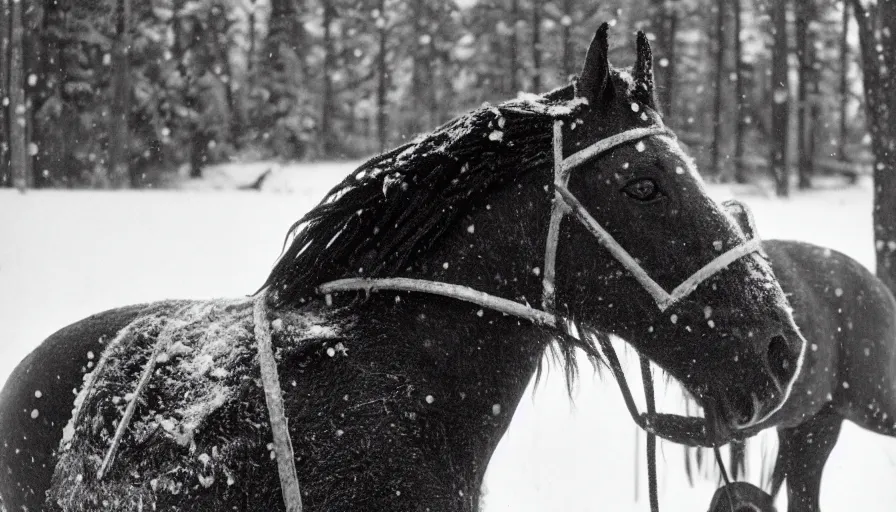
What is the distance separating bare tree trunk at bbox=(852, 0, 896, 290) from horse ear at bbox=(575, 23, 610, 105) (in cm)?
545

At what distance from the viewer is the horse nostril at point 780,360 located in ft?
5.73

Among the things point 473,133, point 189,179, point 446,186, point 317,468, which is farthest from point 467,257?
point 189,179

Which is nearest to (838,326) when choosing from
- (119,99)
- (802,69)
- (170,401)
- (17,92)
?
(170,401)

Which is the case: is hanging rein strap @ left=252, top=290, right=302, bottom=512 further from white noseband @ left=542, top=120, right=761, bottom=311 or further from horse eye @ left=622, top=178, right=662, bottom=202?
horse eye @ left=622, top=178, right=662, bottom=202

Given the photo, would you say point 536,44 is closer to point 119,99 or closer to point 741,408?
point 119,99

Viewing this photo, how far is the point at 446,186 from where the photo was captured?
196cm

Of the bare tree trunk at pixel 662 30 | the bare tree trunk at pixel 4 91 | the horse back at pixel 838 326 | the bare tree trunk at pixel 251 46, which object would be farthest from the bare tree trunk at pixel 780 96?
the bare tree trunk at pixel 251 46

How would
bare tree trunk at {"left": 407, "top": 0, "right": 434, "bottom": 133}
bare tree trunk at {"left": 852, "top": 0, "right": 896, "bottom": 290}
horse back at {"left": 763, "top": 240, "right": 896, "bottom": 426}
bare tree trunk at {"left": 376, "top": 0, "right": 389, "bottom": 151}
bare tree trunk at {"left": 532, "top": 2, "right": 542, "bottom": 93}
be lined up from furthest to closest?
bare tree trunk at {"left": 407, "top": 0, "right": 434, "bottom": 133} < bare tree trunk at {"left": 376, "top": 0, "right": 389, "bottom": 151} < bare tree trunk at {"left": 532, "top": 2, "right": 542, "bottom": 93} < bare tree trunk at {"left": 852, "top": 0, "right": 896, "bottom": 290} < horse back at {"left": 763, "top": 240, "right": 896, "bottom": 426}

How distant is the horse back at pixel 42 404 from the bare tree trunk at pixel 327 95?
28.5 meters

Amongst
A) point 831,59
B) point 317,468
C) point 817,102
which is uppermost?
point 831,59

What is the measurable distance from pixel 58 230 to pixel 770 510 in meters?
11.2

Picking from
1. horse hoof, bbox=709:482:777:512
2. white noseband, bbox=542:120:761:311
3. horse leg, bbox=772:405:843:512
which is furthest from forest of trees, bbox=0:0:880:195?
white noseband, bbox=542:120:761:311

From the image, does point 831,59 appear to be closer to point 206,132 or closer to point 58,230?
point 206,132

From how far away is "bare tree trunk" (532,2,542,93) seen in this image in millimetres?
22388
